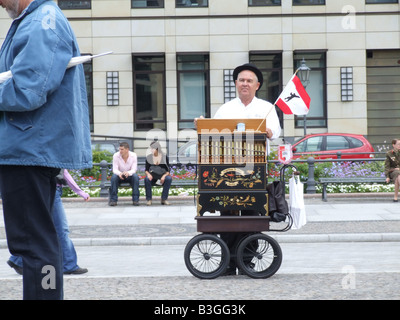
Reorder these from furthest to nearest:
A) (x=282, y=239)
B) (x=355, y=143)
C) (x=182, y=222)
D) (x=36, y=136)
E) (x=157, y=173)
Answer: (x=355, y=143) → (x=157, y=173) → (x=182, y=222) → (x=282, y=239) → (x=36, y=136)

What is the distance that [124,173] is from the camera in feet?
55.8

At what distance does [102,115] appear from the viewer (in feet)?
96.0

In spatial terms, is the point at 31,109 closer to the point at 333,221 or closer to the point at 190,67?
the point at 333,221

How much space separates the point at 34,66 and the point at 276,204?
3.89 m

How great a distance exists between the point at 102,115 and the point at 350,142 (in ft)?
32.4

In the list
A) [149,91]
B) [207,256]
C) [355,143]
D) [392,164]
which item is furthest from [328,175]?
[149,91]

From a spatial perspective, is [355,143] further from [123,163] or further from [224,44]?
[123,163]

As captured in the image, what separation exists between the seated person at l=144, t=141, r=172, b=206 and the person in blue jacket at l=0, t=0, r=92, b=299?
41.6 feet

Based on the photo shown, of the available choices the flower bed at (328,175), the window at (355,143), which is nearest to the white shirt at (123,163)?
the flower bed at (328,175)

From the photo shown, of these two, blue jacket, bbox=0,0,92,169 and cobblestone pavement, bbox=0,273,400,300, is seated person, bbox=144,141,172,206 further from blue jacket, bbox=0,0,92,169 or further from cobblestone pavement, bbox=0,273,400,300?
blue jacket, bbox=0,0,92,169

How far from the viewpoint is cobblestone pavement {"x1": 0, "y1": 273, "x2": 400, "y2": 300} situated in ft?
21.1

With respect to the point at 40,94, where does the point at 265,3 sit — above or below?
above

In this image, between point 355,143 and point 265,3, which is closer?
point 355,143

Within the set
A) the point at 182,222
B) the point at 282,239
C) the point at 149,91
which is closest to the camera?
the point at 282,239
